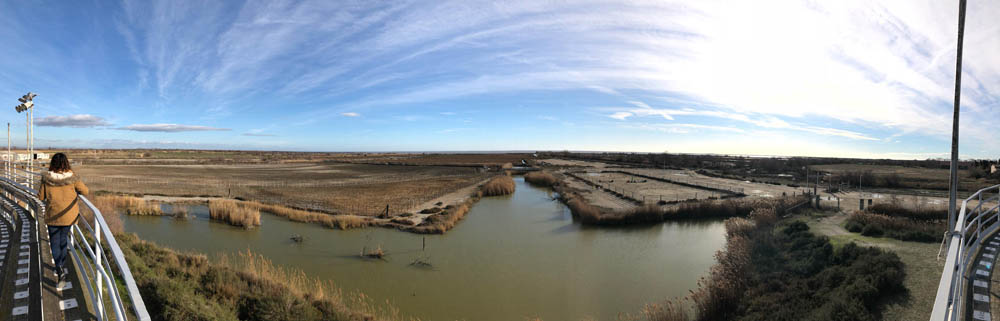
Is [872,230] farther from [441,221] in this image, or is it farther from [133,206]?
[133,206]

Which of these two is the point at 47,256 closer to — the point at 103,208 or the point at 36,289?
the point at 36,289

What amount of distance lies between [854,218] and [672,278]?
790 centimetres

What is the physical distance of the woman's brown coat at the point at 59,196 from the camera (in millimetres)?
4527

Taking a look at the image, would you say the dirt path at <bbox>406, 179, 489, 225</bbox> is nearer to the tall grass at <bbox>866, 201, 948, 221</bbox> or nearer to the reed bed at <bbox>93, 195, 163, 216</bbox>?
the reed bed at <bbox>93, 195, 163, 216</bbox>

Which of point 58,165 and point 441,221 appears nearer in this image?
point 58,165

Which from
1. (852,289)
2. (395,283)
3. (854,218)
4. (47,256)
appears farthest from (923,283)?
(47,256)

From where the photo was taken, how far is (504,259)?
14.5 meters

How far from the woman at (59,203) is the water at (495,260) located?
6615 millimetres

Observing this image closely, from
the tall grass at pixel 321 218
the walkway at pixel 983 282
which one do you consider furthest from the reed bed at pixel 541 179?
the walkway at pixel 983 282

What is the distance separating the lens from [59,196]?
15.1 feet

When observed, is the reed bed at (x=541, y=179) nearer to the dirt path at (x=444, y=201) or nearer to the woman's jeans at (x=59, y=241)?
the dirt path at (x=444, y=201)

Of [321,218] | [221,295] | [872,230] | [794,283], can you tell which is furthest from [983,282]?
[321,218]

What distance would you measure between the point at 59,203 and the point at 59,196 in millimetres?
86

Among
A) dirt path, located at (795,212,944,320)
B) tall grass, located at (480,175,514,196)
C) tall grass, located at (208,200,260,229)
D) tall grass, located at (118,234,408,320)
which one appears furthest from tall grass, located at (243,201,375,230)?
dirt path, located at (795,212,944,320)
